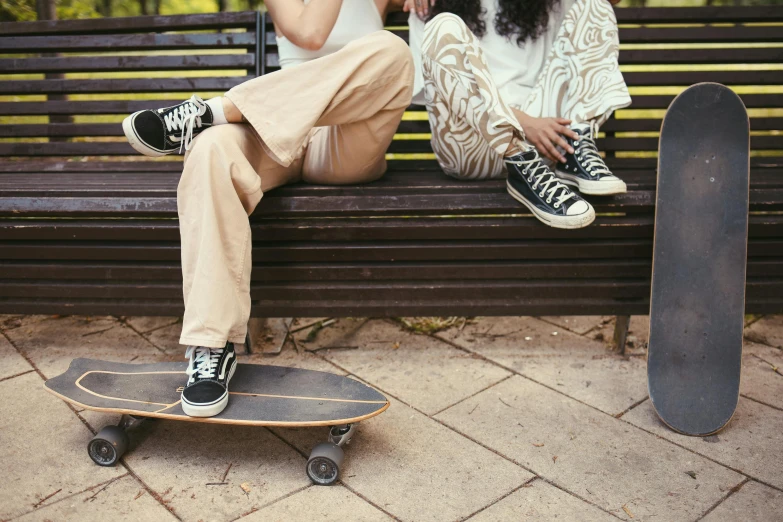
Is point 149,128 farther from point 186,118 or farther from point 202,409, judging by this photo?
point 202,409

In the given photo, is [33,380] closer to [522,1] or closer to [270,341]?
[270,341]

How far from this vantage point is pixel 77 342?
2.96m

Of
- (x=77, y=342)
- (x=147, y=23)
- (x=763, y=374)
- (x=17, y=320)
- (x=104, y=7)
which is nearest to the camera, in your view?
(x=763, y=374)

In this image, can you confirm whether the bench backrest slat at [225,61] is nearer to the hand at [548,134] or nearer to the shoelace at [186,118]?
the hand at [548,134]

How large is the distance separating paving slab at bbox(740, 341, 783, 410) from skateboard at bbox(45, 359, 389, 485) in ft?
4.61

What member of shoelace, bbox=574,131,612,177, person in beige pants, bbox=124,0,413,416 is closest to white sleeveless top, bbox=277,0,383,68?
person in beige pants, bbox=124,0,413,416

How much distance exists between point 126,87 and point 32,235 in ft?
3.09

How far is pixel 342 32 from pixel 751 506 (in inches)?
84.3

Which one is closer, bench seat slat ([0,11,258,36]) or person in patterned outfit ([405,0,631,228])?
person in patterned outfit ([405,0,631,228])

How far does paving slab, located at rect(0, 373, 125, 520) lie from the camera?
2020 millimetres

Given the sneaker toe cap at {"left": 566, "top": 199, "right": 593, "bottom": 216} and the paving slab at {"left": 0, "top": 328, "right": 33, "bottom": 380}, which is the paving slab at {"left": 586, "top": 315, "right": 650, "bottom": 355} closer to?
the sneaker toe cap at {"left": 566, "top": 199, "right": 593, "bottom": 216}

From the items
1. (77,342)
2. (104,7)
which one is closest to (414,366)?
(77,342)

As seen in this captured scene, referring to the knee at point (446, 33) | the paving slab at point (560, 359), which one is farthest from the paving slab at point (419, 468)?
the knee at point (446, 33)

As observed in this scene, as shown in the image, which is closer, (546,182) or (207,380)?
(207,380)
